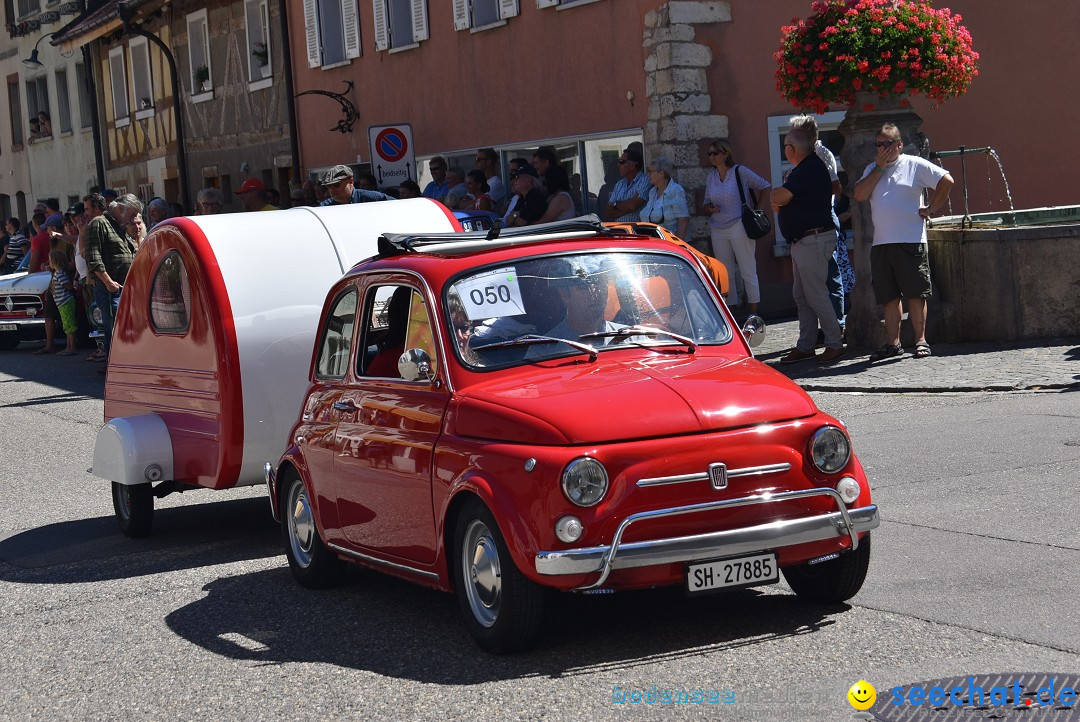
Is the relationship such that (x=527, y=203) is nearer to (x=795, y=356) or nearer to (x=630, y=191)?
(x=630, y=191)

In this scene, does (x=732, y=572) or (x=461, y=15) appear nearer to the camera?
(x=732, y=572)

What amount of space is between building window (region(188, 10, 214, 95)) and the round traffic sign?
15.4m

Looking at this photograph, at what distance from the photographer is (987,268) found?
14.9 m

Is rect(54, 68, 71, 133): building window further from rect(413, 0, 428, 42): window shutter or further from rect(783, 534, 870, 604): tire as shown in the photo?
rect(783, 534, 870, 604): tire

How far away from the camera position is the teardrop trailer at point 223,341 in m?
9.30

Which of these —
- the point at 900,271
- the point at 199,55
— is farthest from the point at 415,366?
the point at 199,55

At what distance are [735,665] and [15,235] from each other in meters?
29.0

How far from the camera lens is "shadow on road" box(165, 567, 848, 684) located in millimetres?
6160

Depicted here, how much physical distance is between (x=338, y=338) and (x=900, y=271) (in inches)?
298

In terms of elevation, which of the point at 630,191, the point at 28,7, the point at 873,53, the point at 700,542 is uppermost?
the point at 28,7

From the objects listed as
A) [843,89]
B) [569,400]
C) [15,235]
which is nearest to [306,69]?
[15,235]

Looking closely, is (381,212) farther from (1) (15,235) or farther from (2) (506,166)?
(1) (15,235)

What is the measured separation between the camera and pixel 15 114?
51.2 metres

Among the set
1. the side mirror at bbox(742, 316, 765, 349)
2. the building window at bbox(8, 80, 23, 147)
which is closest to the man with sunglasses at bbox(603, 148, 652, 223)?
the side mirror at bbox(742, 316, 765, 349)
